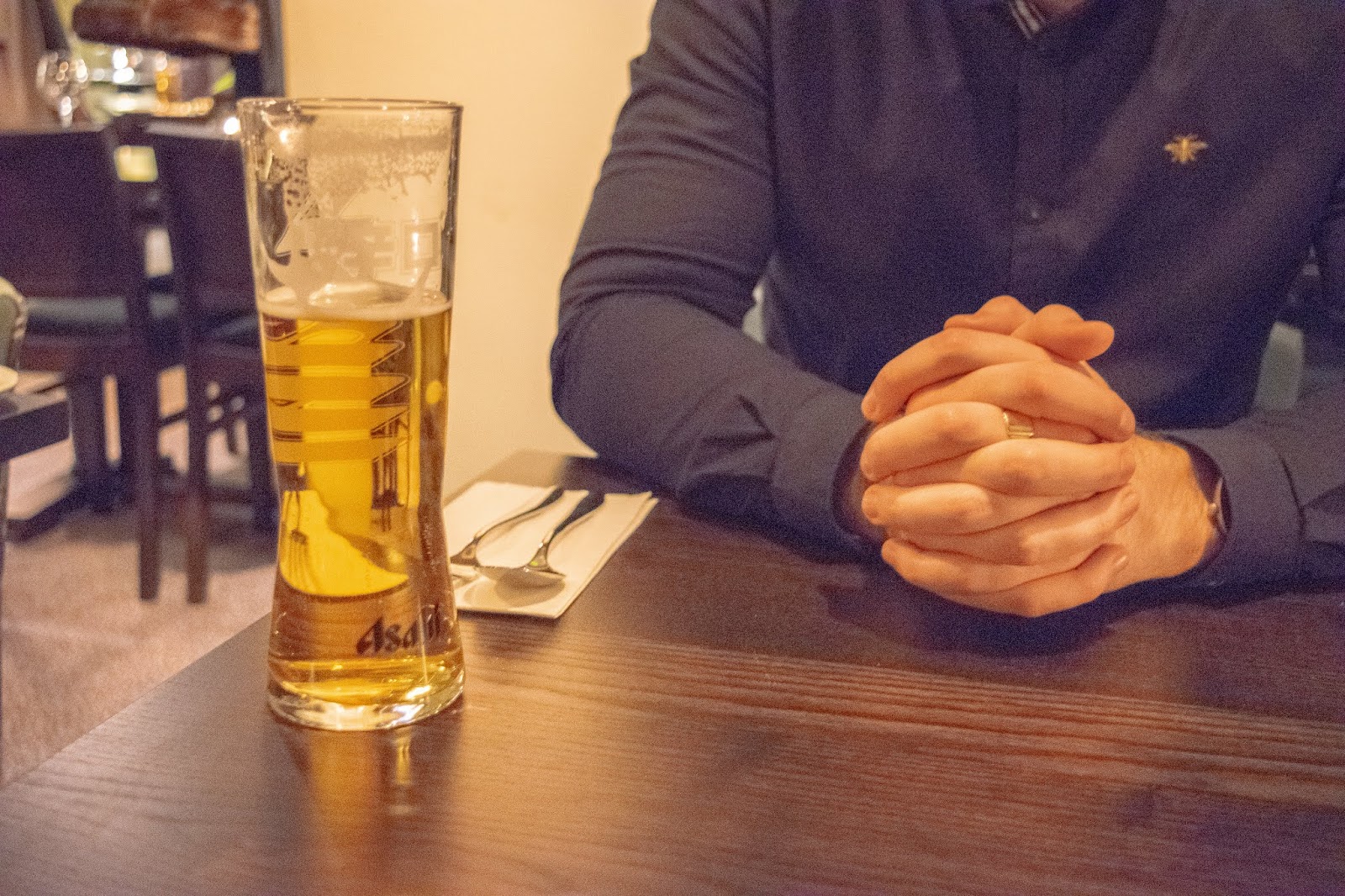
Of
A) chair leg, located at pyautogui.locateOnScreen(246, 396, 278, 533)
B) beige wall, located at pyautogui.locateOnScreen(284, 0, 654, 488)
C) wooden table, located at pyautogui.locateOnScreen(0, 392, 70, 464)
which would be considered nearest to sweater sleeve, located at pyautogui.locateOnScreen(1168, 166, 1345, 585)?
wooden table, located at pyautogui.locateOnScreen(0, 392, 70, 464)

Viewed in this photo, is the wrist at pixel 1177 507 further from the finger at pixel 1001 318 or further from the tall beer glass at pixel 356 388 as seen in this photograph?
the tall beer glass at pixel 356 388

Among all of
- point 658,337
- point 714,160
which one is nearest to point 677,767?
point 658,337

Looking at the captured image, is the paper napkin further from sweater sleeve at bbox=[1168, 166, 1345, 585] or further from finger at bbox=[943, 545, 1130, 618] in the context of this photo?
sweater sleeve at bbox=[1168, 166, 1345, 585]

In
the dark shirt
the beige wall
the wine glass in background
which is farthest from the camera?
the wine glass in background

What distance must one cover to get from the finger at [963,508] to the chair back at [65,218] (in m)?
2.17

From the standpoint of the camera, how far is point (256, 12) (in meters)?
2.86

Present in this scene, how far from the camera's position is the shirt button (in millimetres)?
1051

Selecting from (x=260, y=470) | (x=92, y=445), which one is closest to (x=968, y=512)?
(x=260, y=470)

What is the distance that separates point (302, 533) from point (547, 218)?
1.53 metres

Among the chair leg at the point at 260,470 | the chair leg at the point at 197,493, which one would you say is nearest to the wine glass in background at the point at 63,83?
the chair leg at the point at 260,470

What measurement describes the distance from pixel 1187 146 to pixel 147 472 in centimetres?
227

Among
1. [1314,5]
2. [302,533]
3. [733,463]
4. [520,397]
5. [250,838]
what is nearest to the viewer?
[250,838]

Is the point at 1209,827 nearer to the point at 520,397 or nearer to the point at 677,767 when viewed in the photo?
the point at 677,767

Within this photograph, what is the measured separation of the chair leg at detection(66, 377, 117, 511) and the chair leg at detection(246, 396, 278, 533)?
17.7 inches
